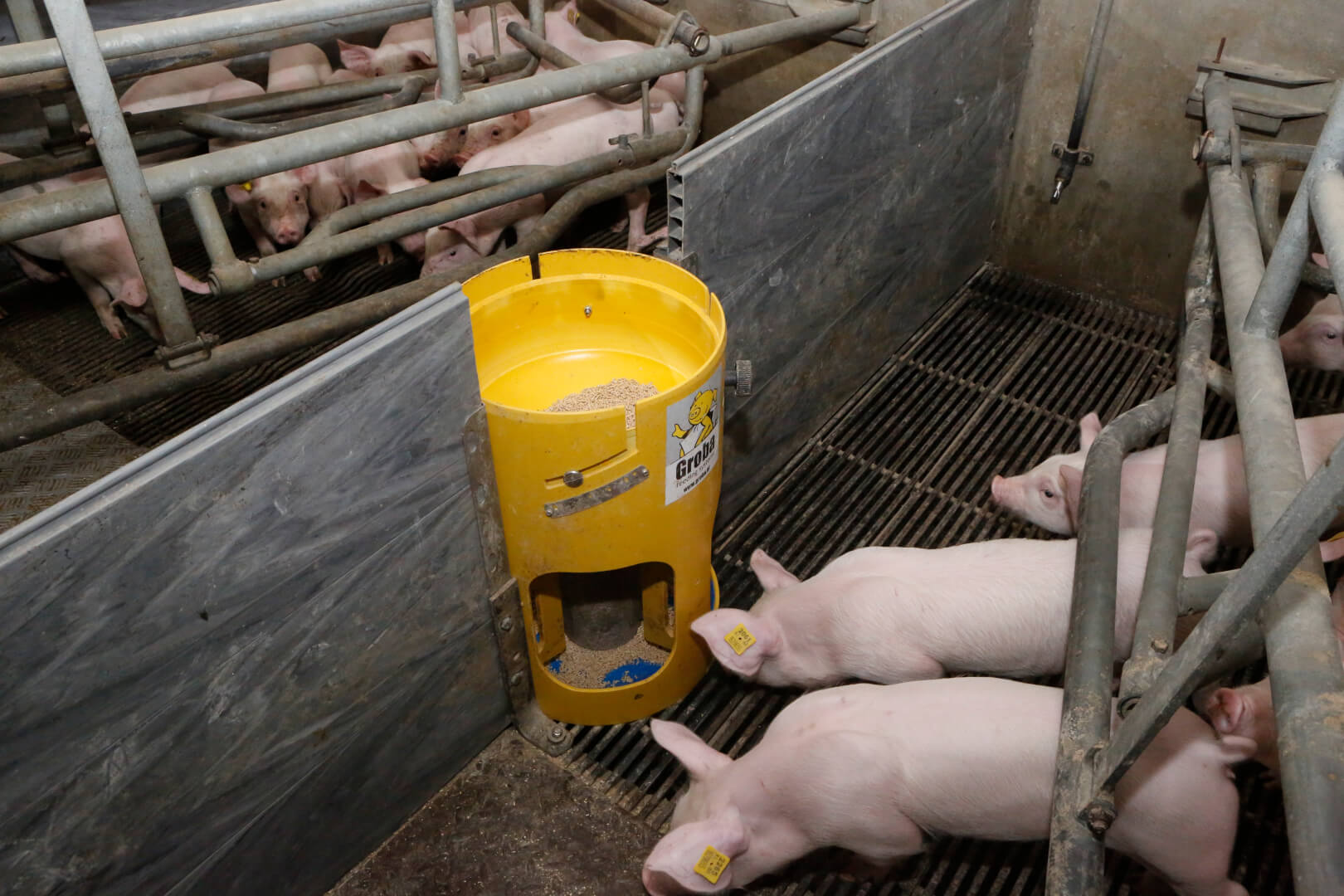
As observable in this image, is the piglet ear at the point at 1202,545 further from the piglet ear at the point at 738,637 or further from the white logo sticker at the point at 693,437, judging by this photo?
the white logo sticker at the point at 693,437

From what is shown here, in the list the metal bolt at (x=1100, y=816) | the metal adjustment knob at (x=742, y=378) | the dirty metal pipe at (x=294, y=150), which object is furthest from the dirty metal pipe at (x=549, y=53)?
the metal bolt at (x=1100, y=816)

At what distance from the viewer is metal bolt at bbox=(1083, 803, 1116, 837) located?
1344mm

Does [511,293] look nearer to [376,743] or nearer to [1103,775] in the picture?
[376,743]

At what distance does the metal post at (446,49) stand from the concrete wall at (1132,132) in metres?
2.14

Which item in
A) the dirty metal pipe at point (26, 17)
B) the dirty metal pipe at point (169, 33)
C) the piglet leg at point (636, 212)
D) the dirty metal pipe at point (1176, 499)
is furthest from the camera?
the piglet leg at point (636, 212)

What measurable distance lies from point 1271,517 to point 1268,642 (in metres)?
0.14

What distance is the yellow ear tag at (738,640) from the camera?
2189mm

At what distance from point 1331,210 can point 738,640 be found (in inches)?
55.3

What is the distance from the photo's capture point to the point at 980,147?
3.49m

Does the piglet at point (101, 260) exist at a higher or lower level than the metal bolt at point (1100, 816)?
lower

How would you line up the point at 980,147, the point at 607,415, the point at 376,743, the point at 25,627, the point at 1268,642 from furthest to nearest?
the point at 980,147, the point at 376,743, the point at 607,415, the point at 25,627, the point at 1268,642

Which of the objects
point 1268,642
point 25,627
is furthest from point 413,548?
point 1268,642

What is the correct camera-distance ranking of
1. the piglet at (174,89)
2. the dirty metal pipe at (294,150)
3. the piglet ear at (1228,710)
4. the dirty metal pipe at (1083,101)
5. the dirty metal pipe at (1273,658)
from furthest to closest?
1. the piglet at (174,89)
2. the dirty metal pipe at (1083,101)
3. the dirty metal pipe at (294,150)
4. the piglet ear at (1228,710)
5. the dirty metal pipe at (1273,658)

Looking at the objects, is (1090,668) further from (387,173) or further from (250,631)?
(387,173)
